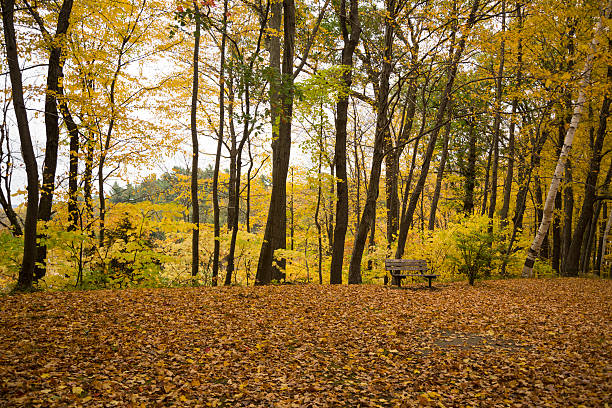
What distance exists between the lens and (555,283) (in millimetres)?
9734

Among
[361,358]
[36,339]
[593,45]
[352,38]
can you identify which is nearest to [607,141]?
[593,45]

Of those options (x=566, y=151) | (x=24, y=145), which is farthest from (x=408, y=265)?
(x=24, y=145)

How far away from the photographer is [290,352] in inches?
171

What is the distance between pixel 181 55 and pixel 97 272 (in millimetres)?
6958

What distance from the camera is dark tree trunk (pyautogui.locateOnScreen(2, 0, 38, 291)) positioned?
5.53 meters

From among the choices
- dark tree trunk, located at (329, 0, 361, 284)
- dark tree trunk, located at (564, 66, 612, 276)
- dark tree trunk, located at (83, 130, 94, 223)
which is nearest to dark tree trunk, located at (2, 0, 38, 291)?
dark tree trunk, located at (83, 130, 94, 223)

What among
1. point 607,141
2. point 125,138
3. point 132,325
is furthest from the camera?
point 607,141

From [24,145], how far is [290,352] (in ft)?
17.2

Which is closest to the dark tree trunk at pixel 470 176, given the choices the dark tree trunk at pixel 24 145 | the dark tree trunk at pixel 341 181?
the dark tree trunk at pixel 341 181

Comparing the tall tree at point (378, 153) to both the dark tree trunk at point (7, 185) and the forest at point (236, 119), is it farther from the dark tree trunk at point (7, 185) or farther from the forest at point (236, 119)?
the dark tree trunk at point (7, 185)

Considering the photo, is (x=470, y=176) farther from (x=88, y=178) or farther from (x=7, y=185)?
(x=7, y=185)

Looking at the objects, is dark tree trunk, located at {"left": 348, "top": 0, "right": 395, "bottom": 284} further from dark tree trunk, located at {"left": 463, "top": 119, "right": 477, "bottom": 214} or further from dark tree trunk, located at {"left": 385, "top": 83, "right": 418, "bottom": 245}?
dark tree trunk, located at {"left": 463, "top": 119, "right": 477, "bottom": 214}

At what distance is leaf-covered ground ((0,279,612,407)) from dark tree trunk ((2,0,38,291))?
64 centimetres

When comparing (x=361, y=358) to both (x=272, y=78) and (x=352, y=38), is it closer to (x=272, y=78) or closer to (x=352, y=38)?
(x=272, y=78)
